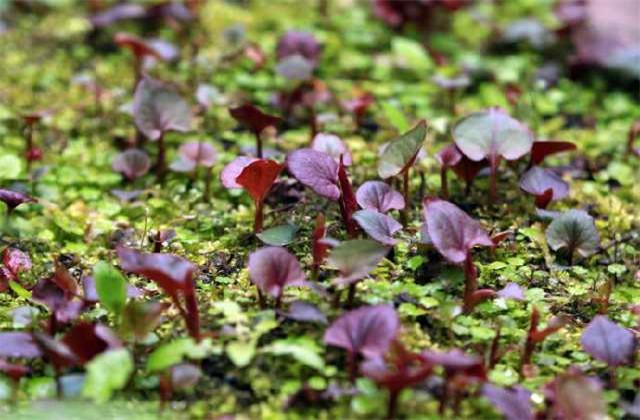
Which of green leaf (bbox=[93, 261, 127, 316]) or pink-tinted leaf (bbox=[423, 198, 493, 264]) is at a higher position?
pink-tinted leaf (bbox=[423, 198, 493, 264])

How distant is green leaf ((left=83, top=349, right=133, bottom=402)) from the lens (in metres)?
1.68

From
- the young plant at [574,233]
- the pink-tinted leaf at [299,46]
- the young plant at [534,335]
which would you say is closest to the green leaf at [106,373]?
the young plant at [534,335]

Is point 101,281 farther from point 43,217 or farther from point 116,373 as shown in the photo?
point 43,217

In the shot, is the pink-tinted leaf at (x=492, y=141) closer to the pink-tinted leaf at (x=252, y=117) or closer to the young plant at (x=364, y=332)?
the pink-tinted leaf at (x=252, y=117)

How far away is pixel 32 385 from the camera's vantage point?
1858 millimetres

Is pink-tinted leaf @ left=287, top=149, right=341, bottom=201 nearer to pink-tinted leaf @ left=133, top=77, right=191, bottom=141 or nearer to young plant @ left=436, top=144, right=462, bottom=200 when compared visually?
young plant @ left=436, top=144, right=462, bottom=200

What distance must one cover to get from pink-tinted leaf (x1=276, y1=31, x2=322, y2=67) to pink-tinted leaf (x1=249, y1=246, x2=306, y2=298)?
1593 mm

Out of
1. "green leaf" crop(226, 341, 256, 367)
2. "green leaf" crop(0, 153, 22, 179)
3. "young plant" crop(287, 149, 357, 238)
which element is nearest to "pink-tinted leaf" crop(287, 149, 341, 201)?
"young plant" crop(287, 149, 357, 238)

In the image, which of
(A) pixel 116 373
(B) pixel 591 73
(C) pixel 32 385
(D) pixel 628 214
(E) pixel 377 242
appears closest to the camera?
(A) pixel 116 373

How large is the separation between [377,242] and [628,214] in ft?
3.83

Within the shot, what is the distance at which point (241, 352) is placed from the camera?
181 centimetres

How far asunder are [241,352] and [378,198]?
657mm

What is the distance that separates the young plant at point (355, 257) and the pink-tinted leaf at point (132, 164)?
1.09 metres

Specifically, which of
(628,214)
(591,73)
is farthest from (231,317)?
(591,73)
